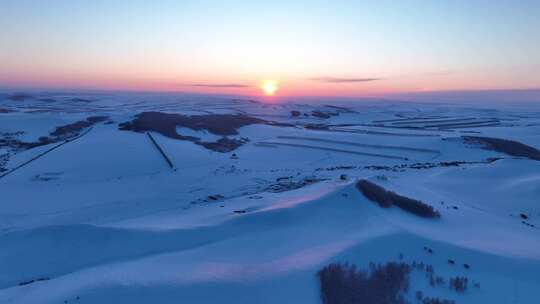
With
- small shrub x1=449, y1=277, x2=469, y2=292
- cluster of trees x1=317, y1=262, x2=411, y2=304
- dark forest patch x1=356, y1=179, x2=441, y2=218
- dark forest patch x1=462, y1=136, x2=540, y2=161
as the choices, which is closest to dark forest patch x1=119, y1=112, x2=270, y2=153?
dark forest patch x1=356, y1=179, x2=441, y2=218

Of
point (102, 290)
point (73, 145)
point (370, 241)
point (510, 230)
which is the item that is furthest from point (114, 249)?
point (73, 145)

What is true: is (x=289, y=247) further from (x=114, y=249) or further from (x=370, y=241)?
(x=114, y=249)

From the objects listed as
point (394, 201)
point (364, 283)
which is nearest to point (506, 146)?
point (394, 201)

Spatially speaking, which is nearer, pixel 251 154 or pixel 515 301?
pixel 515 301

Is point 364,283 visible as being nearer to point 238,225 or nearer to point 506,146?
point 238,225

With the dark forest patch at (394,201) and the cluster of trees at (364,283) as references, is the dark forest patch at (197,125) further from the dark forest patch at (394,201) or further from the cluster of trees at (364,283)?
the cluster of trees at (364,283)
